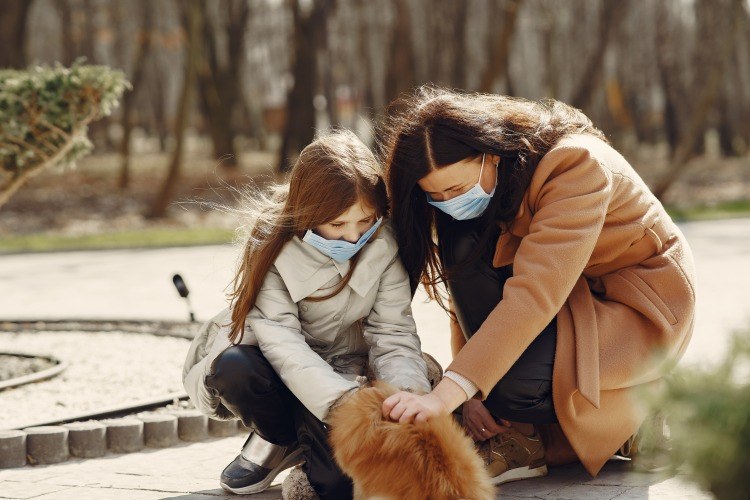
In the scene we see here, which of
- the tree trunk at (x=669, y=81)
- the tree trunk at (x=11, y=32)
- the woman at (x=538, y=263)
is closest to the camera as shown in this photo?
the woman at (x=538, y=263)

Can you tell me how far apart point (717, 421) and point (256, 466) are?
8.13 ft

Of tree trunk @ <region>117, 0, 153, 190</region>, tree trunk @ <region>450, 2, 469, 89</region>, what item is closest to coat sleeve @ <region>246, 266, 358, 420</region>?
tree trunk @ <region>117, 0, 153, 190</region>

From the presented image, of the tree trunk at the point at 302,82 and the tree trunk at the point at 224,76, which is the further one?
the tree trunk at the point at 224,76

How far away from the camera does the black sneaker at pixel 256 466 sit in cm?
409

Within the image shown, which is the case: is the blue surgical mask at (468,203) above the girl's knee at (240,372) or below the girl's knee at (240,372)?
above

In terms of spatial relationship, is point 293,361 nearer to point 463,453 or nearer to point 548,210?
point 463,453

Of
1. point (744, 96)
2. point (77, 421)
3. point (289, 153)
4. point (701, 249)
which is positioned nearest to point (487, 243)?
point (77, 421)

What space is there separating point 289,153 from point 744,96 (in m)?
17.8

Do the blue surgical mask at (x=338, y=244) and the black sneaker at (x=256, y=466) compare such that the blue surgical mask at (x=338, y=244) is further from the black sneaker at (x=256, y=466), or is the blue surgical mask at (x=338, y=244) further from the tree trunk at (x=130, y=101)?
the tree trunk at (x=130, y=101)

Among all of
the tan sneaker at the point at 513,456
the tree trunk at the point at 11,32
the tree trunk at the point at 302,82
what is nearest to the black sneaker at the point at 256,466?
the tan sneaker at the point at 513,456

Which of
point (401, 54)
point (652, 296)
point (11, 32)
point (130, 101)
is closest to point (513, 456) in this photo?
point (652, 296)

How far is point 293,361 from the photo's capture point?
375cm

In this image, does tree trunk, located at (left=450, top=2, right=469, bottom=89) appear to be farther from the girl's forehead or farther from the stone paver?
the girl's forehead

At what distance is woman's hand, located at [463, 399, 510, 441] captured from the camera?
414 cm
